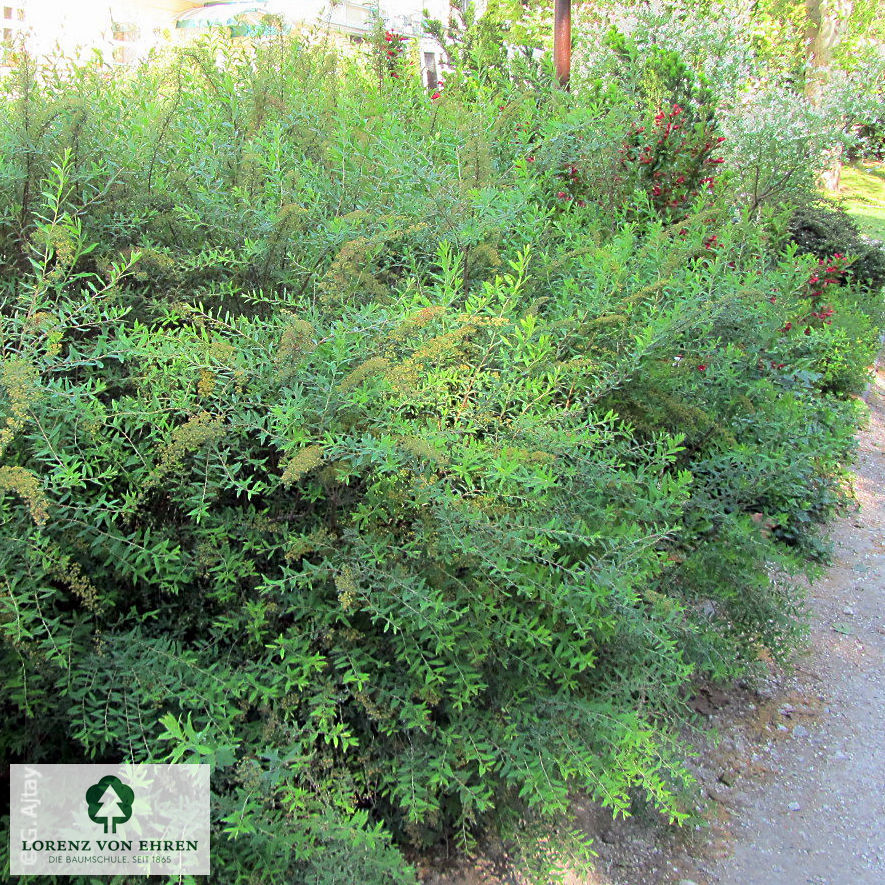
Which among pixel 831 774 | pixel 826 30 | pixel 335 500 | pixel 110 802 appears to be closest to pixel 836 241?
pixel 831 774

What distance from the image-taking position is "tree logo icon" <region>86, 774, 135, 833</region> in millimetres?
1815

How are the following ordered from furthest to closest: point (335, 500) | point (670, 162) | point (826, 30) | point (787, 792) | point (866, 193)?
point (866, 193)
point (826, 30)
point (670, 162)
point (787, 792)
point (335, 500)

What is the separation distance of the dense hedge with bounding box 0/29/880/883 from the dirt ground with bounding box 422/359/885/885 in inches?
8.4

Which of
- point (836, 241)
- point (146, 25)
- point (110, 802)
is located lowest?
point (110, 802)

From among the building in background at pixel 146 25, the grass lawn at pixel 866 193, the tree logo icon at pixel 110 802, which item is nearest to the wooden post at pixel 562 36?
the building in background at pixel 146 25

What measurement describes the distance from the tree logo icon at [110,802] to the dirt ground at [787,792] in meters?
0.91

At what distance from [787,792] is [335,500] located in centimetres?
199

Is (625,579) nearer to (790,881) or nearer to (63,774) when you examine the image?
(790,881)

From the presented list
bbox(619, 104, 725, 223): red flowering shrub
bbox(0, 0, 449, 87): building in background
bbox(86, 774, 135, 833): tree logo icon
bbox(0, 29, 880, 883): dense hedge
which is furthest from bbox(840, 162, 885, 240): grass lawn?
bbox(86, 774, 135, 833): tree logo icon

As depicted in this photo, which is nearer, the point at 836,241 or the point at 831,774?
the point at 831,774

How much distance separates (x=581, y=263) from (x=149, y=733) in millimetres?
2124

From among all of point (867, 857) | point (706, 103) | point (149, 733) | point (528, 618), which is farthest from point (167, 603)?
point (706, 103)

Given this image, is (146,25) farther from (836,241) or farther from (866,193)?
(866,193)

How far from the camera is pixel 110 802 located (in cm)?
184
